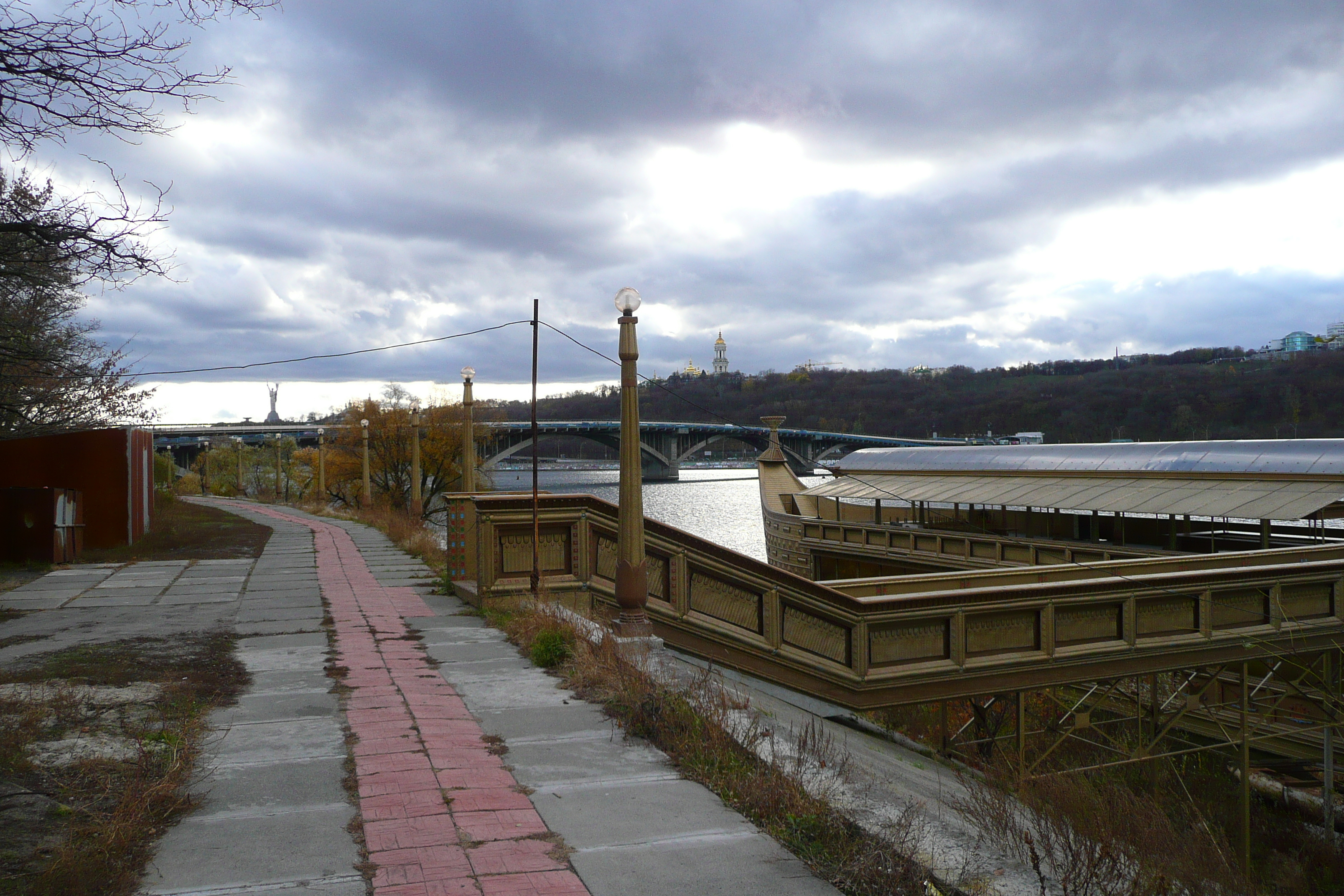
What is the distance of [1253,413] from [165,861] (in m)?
54.7

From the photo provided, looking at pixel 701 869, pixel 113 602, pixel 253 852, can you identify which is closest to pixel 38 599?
→ pixel 113 602

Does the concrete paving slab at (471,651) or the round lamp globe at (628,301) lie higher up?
the round lamp globe at (628,301)

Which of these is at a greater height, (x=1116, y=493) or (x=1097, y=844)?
(x=1116, y=493)

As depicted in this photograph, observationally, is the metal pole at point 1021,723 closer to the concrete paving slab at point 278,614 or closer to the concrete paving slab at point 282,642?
the concrete paving slab at point 282,642

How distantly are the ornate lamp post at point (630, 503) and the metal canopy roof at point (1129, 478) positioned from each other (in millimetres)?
13739

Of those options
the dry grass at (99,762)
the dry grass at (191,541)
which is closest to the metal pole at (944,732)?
the dry grass at (99,762)

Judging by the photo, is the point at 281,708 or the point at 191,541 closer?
the point at 281,708

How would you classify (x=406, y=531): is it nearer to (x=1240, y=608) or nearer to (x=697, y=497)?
(x=1240, y=608)

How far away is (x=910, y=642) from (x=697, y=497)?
66.8m

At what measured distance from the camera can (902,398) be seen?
69438 millimetres

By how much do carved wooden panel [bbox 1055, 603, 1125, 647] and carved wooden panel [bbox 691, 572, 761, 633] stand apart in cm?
341

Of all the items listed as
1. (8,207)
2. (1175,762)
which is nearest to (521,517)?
(8,207)

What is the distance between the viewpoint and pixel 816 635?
31.4 feet

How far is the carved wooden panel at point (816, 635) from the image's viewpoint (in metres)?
9.38
